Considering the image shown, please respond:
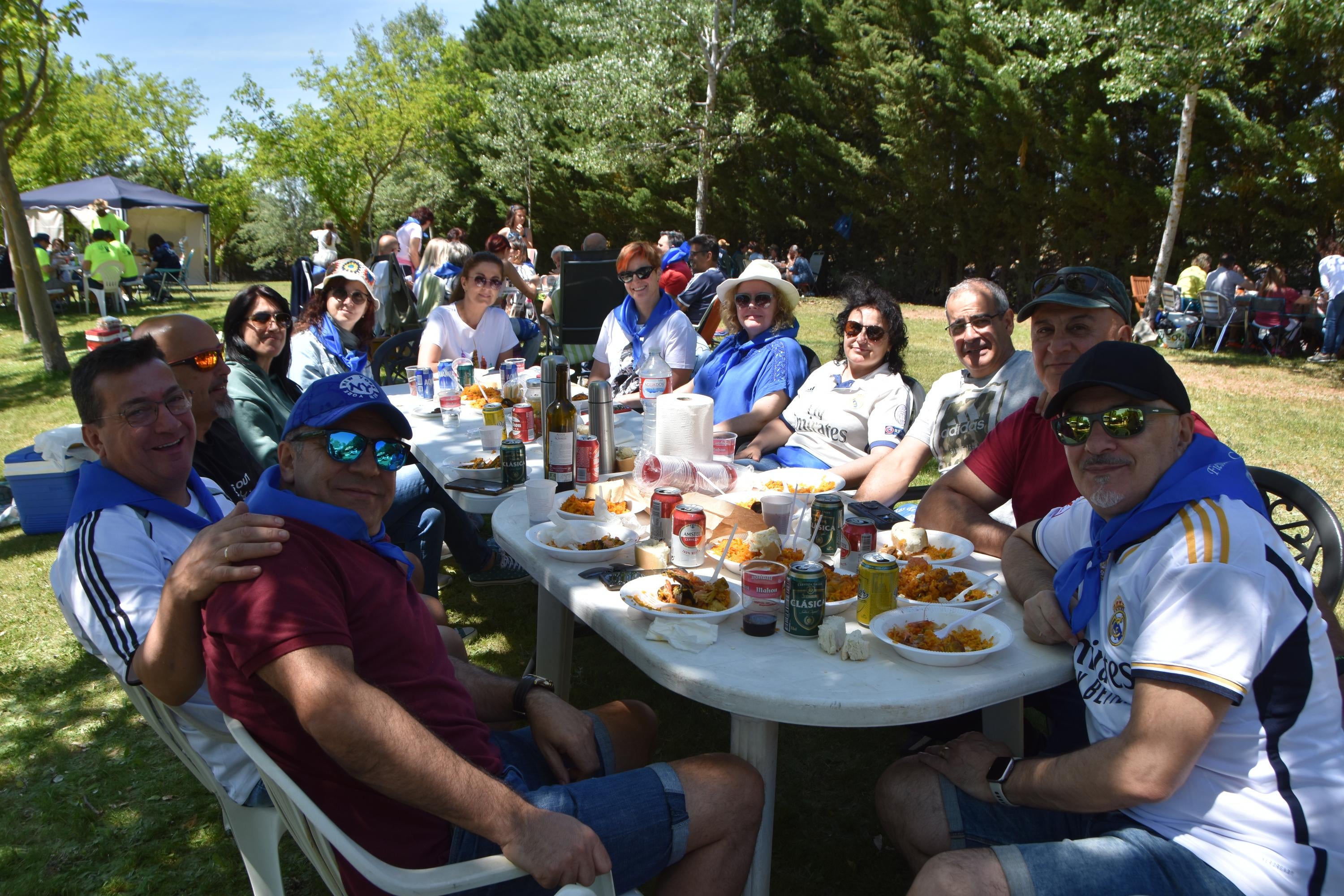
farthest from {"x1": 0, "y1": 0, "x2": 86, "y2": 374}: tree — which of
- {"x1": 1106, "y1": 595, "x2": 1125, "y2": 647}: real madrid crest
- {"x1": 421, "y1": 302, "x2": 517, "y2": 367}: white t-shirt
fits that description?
{"x1": 1106, "y1": 595, "x2": 1125, "y2": 647}: real madrid crest

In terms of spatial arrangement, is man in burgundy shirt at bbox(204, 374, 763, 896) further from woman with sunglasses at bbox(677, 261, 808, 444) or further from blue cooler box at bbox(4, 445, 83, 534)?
blue cooler box at bbox(4, 445, 83, 534)

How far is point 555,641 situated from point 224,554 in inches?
66.6

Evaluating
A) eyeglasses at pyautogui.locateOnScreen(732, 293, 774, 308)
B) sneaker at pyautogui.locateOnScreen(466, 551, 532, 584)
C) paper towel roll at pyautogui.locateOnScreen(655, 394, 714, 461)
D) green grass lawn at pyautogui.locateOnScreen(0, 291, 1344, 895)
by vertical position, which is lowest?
green grass lawn at pyautogui.locateOnScreen(0, 291, 1344, 895)

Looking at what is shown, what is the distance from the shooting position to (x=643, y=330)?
5.75m

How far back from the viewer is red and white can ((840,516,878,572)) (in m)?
2.42

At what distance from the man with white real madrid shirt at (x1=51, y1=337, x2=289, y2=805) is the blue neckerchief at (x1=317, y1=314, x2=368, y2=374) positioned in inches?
121

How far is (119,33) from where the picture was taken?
23594mm

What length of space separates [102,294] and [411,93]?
18536 millimetres

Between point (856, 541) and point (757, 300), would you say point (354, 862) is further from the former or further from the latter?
point (757, 300)

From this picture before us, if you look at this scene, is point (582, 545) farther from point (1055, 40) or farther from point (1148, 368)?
point (1055, 40)

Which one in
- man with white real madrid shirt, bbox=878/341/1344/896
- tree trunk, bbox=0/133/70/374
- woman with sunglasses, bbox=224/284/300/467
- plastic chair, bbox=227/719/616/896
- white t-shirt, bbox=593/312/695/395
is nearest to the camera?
plastic chair, bbox=227/719/616/896

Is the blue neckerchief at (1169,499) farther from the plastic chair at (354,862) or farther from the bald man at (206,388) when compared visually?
the bald man at (206,388)

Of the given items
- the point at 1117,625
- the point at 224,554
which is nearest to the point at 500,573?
the point at 224,554

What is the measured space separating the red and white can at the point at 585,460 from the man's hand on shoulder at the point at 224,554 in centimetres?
161
